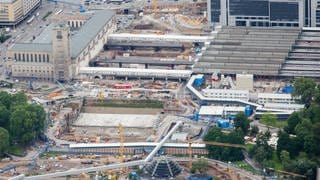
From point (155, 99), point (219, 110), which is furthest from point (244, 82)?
point (155, 99)

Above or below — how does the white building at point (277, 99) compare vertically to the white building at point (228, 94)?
below

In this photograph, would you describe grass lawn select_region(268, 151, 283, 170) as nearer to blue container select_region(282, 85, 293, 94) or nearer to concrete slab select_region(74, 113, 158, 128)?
concrete slab select_region(74, 113, 158, 128)

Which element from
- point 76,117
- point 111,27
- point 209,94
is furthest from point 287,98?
point 111,27

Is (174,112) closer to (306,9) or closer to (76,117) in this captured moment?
(76,117)

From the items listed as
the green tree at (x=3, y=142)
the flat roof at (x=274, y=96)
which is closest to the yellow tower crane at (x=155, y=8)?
the flat roof at (x=274, y=96)

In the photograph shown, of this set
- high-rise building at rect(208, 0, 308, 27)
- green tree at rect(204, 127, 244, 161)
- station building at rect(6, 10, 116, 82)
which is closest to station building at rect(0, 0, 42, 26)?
station building at rect(6, 10, 116, 82)

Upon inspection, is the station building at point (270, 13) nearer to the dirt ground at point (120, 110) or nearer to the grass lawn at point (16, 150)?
the dirt ground at point (120, 110)

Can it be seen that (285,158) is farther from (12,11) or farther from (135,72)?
(12,11)
